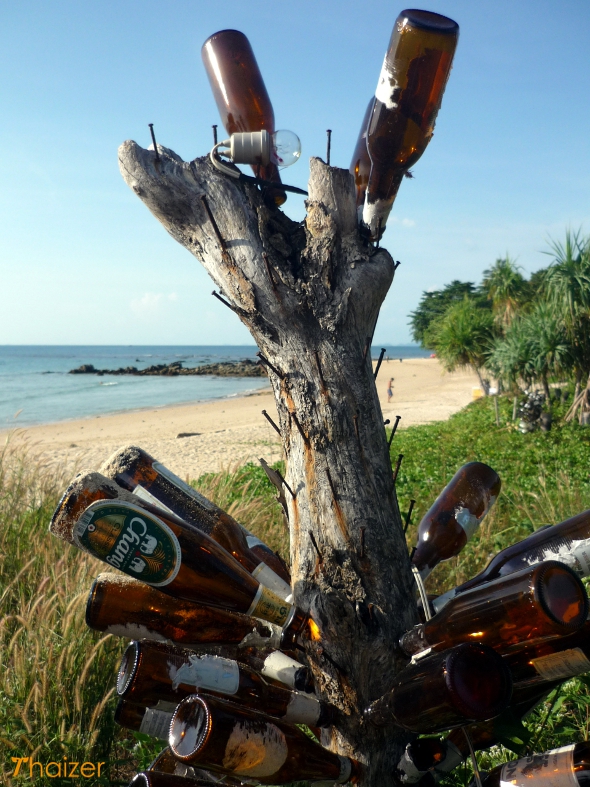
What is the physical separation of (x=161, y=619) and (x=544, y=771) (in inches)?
32.1

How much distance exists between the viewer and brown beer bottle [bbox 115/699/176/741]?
1.07m

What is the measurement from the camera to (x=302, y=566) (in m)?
1.15

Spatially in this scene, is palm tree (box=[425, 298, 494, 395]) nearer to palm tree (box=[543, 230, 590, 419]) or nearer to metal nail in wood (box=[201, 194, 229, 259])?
palm tree (box=[543, 230, 590, 419])

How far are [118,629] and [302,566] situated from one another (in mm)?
430

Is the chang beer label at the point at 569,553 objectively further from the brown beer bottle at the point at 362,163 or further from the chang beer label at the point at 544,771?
the brown beer bottle at the point at 362,163

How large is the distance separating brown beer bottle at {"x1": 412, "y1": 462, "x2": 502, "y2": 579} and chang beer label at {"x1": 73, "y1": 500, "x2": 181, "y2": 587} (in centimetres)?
65

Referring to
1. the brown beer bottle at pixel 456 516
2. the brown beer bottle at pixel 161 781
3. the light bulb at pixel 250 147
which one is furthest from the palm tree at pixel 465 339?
the brown beer bottle at pixel 161 781

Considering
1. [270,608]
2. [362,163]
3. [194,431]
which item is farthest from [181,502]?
[194,431]

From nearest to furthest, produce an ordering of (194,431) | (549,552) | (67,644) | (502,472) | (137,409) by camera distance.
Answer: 1. (549,552)
2. (67,644)
3. (502,472)
4. (194,431)
5. (137,409)

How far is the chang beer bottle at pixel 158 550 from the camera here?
1.06 m

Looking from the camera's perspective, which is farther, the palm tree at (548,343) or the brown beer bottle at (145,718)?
the palm tree at (548,343)

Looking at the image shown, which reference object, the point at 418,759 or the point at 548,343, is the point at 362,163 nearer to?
the point at 418,759

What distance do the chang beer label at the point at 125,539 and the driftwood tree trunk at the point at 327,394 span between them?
297mm

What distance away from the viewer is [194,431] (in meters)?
16.8
